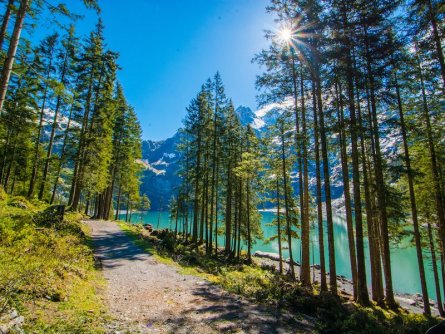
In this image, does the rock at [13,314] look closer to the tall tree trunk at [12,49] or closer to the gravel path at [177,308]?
the gravel path at [177,308]

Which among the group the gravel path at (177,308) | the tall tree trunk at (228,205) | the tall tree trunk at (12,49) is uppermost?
the tall tree trunk at (12,49)

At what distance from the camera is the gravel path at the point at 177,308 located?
5.99 m

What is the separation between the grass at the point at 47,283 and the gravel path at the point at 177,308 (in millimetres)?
589

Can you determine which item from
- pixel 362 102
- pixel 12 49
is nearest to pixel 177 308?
pixel 12 49

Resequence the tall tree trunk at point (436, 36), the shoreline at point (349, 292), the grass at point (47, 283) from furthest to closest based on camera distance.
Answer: the shoreline at point (349, 292) → the tall tree trunk at point (436, 36) → the grass at point (47, 283)

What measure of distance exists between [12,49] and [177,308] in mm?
9602

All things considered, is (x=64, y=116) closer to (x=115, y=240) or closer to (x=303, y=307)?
(x=115, y=240)

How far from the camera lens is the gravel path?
5.99 meters

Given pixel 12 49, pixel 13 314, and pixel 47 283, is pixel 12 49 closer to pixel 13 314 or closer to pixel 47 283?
pixel 47 283

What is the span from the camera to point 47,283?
20.9 feet

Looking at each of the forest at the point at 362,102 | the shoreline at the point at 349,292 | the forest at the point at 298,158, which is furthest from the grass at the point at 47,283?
the shoreline at the point at 349,292

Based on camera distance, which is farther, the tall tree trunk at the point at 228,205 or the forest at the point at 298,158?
the tall tree trunk at the point at 228,205

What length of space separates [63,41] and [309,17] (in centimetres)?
1882

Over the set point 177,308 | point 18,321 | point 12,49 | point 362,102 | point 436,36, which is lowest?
point 177,308
